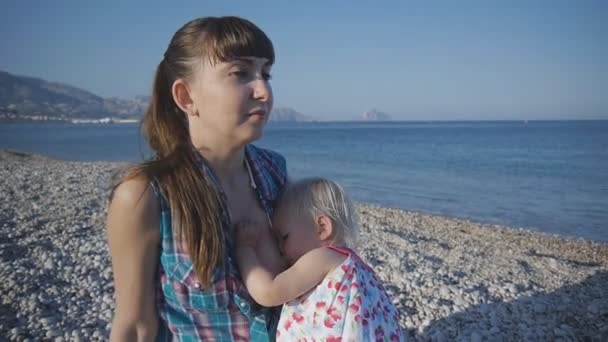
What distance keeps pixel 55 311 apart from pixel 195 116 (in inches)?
149

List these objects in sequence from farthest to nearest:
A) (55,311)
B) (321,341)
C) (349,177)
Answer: (349,177) < (55,311) < (321,341)

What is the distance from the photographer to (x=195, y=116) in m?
1.90

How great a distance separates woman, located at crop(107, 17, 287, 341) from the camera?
1641 mm

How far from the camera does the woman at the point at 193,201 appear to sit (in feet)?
5.38

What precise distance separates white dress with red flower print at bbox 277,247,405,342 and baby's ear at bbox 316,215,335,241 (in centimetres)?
12

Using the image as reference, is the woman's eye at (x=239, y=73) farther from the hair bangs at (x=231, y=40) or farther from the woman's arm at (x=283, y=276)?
the woman's arm at (x=283, y=276)

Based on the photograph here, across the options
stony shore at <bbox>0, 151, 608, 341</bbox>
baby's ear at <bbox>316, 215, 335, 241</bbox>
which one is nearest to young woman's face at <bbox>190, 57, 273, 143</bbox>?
baby's ear at <bbox>316, 215, 335, 241</bbox>

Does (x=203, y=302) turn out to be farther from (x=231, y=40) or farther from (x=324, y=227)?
(x=231, y=40)

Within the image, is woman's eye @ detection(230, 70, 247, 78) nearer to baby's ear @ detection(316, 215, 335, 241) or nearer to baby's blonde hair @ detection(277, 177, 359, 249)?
baby's blonde hair @ detection(277, 177, 359, 249)

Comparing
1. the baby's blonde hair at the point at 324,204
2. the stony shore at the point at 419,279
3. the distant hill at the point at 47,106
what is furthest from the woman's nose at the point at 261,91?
the distant hill at the point at 47,106

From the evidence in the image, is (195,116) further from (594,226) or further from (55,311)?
(594,226)

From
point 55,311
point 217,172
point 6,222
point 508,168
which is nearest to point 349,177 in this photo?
point 508,168

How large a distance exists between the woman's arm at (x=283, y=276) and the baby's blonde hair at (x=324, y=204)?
0.21 meters

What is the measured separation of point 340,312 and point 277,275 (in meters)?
0.29
